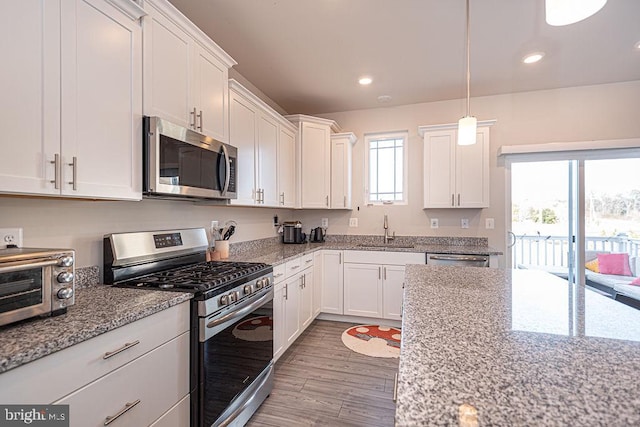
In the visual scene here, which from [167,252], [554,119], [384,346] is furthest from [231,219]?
Answer: [554,119]

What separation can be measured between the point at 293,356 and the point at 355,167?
97.8 inches

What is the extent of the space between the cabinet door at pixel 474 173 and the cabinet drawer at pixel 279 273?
220cm

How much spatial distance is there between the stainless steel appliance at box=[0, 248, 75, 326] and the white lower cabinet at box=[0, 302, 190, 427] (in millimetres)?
225

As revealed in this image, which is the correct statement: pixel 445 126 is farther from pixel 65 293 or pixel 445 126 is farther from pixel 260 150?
pixel 65 293

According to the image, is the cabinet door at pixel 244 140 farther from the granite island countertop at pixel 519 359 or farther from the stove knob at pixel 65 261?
the granite island countertop at pixel 519 359

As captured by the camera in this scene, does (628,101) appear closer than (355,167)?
Yes

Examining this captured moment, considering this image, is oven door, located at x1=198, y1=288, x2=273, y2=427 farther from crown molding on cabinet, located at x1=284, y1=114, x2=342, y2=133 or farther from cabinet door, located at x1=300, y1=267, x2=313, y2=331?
crown molding on cabinet, located at x1=284, y1=114, x2=342, y2=133

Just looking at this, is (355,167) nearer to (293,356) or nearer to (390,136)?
(390,136)

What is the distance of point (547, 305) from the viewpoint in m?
1.22

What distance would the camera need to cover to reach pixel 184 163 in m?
1.82

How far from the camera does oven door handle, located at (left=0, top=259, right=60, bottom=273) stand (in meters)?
0.97

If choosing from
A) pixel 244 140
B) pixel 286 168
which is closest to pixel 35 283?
pixel 244 140

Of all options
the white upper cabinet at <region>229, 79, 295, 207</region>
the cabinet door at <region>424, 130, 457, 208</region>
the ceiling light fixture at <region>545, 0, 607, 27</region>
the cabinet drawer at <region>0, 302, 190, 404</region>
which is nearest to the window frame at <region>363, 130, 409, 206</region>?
the cabinet door at <region>424, 130, 457, 208</region>

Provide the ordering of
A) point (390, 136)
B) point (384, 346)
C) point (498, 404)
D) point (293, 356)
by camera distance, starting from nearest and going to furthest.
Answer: point (498, 404), point (293, 356), point (384, 346), point (390, 136)
